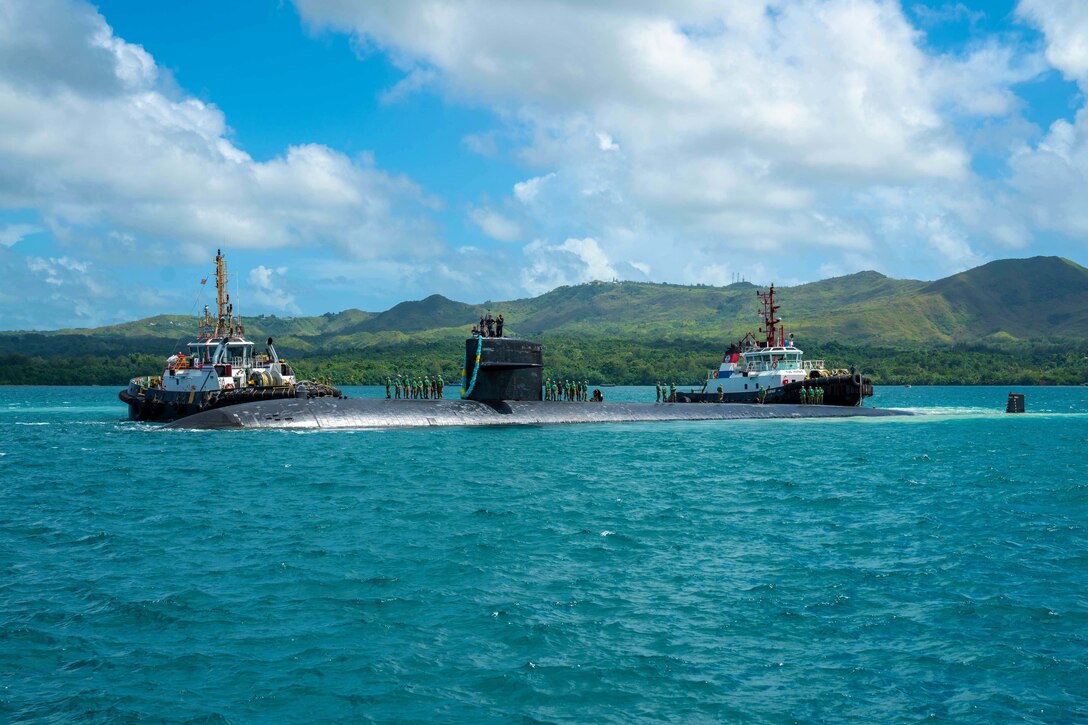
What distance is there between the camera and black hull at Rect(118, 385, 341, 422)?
41938 mm

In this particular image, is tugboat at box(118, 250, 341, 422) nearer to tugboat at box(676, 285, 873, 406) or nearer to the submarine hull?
the submarine hull

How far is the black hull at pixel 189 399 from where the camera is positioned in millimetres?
41938

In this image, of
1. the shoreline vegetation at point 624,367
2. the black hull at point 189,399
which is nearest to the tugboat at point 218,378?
the black hull at point 189,399

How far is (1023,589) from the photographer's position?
13.4 m

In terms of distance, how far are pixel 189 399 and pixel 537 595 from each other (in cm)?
3498

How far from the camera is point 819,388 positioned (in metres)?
53.9

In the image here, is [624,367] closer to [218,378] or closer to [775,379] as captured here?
[775,379]

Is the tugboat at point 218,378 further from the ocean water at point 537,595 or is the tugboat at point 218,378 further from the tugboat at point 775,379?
the tugboat at point 775,379

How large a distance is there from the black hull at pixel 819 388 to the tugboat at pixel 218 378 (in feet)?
75.7

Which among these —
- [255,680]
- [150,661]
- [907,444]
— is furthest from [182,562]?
[907,444]

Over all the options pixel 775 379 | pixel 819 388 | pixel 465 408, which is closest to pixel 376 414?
pixel 465 408

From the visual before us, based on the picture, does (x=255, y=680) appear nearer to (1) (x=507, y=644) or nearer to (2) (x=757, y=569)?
(1) (x=507, y=644)

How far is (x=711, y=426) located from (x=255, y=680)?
37707mm

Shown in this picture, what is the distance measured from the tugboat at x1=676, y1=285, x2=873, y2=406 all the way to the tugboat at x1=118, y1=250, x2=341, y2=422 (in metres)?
23.1
